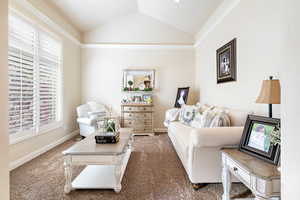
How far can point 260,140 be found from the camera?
1474mm

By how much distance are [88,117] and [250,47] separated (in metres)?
3.66

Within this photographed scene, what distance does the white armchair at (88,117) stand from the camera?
3922 millimetres

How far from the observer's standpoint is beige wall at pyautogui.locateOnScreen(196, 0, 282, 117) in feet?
6.13

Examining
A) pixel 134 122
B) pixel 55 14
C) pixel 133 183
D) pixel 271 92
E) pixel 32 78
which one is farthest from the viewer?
pixel 134 122

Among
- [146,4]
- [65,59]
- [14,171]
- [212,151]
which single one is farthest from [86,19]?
[212,151]

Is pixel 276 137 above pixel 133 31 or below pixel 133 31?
below

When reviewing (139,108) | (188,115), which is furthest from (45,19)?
(188,115)

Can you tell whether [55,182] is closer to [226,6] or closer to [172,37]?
[226,6]

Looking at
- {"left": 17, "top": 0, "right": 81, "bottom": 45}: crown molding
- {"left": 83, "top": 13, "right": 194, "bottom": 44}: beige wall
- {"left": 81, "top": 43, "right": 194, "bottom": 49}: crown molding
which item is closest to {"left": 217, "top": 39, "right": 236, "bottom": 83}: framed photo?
{"left": 81, "top": 43, "right": 194, "bottom": 49}: crown molding

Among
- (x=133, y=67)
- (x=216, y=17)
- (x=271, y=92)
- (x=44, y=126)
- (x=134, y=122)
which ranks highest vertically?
(x=216, y=17)

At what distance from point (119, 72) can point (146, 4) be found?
196cm

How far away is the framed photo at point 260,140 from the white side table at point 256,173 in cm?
6

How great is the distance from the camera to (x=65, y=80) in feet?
13.3

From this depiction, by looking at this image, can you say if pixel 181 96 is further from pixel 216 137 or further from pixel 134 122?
pixel 216 137
